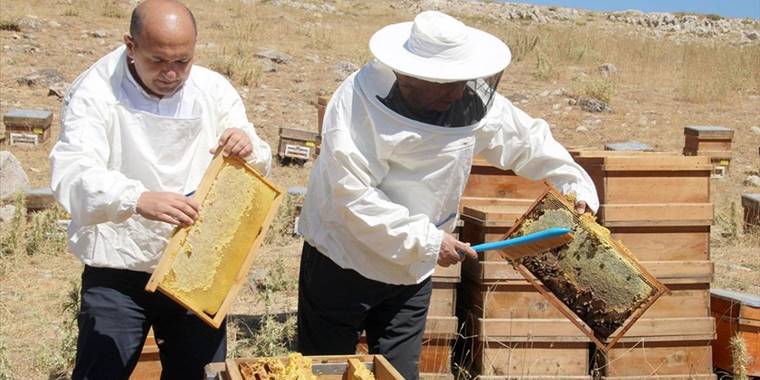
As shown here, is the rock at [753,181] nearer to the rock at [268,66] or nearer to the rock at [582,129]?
the rock at [582,129]

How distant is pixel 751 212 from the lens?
7.92 m

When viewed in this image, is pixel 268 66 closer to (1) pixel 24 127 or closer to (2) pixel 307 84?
(2) pixel 307 84

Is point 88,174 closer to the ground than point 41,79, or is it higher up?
closer to the ground

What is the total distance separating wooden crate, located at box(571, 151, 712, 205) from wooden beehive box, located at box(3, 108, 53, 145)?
266 inches

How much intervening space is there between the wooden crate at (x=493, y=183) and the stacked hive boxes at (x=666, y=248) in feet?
1.51

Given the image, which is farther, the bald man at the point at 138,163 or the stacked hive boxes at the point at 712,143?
the stacked hive boxes at the point at 712,143

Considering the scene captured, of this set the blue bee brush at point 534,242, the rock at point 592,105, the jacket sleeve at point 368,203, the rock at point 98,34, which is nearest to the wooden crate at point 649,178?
the blue bee brush at point 534,242

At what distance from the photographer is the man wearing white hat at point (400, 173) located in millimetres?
2754

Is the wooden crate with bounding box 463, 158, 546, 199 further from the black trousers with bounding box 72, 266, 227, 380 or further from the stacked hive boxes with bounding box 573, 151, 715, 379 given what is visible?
the black trousers with bounding box 72, 266, 227, 380

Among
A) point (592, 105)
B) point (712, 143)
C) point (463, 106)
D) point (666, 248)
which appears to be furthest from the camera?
point (592, 105)

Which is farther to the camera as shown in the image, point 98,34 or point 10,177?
point 98,34

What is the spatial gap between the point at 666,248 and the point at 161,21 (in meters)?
2.92

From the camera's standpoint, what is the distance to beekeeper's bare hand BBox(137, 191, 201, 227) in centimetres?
237

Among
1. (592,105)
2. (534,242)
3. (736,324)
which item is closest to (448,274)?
(534,242)
